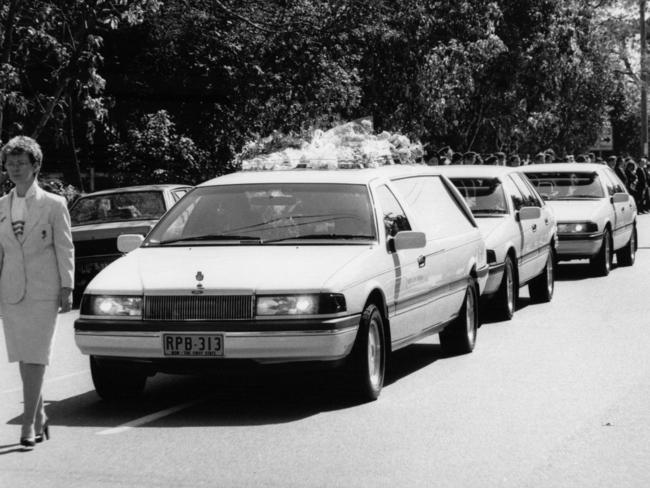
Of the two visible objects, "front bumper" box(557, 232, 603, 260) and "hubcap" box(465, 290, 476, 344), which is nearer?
"hubcap" box(465, 290, 476, 344)

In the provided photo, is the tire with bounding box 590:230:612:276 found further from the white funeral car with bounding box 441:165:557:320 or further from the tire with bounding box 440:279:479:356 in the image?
the tire with bounding box 440:279:479:356

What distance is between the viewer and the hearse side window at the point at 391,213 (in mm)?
9508

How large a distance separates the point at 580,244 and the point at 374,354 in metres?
9.89

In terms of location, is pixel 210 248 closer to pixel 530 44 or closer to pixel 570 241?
pixel 570 241

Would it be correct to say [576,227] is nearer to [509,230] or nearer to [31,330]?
[509,230]

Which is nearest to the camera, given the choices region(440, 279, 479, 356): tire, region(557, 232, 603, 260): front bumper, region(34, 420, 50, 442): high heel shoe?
region(34, 420, 50, 442): high heel shoe

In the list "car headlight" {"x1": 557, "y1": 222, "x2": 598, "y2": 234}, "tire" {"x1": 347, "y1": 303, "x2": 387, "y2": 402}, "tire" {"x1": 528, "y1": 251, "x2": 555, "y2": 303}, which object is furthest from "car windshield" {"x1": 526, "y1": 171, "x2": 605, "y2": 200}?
"tire" {"x1": 347, "y1": 303, "x2": 387, "y2": 402}

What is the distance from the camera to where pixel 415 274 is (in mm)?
9602

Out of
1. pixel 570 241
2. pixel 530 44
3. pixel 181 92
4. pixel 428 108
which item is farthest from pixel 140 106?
pixel 570 241

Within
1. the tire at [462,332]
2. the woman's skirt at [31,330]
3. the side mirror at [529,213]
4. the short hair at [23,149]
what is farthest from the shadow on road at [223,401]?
the side mirror at [529,213]

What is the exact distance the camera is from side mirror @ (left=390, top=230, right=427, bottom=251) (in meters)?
9.15

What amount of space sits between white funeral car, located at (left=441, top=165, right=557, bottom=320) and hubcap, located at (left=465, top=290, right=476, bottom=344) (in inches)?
70.7

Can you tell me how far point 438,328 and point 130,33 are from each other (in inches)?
787

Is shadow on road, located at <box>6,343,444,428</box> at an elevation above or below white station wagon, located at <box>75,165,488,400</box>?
below
